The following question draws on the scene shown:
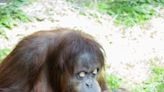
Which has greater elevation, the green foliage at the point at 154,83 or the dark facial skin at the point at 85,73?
the dark facial skin at the point at 85,73

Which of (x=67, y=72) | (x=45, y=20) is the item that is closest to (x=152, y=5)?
(x=45, y=20)

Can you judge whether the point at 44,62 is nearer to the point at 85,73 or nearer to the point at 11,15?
the point at 85,73

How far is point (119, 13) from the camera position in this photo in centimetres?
613

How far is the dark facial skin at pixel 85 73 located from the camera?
3492 millimetres

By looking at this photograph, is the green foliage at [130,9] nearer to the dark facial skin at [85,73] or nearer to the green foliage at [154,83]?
the green foliage at [154,83]

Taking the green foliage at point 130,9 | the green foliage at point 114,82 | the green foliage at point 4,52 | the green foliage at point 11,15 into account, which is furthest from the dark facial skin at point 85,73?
the green foliage at point 130,9

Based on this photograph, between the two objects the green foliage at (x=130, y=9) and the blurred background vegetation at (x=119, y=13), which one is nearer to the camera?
the blurred background vegetation at (x=119, y=13)

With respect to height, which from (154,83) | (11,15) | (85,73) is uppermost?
(85,73)

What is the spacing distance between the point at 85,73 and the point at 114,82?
4.13 ft

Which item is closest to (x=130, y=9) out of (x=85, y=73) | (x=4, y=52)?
(x=4, y=52)

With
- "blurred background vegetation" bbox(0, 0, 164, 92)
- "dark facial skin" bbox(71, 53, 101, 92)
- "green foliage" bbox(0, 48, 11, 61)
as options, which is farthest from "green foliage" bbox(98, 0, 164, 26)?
"dark facial skin" bbox(71, 53, 101, 92)

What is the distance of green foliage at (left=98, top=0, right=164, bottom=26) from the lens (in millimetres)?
6012

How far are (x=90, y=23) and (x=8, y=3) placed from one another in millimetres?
929

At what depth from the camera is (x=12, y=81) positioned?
3.54m
